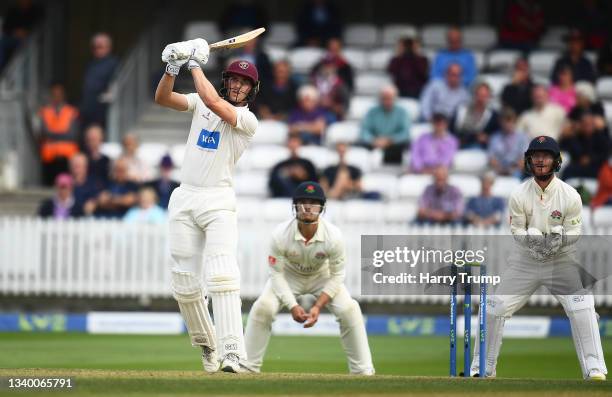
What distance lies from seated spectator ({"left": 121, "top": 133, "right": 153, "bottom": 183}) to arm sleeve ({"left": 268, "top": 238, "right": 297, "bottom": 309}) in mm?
5822

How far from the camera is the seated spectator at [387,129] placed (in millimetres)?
15594

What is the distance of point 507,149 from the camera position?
15.2 metres

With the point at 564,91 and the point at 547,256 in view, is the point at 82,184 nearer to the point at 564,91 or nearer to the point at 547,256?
the point at 564,91

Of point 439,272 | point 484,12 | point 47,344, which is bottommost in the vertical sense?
point 47,344

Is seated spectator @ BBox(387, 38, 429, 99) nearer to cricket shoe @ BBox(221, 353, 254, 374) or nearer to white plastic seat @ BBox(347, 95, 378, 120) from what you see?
white plastic seat @ BBox(347, 95, 378, 120)

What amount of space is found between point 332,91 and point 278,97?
704mm

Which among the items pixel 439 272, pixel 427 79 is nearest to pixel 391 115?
pixel 427 79

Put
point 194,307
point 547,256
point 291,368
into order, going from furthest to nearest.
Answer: point 291,368
point 547,256
point 194,307

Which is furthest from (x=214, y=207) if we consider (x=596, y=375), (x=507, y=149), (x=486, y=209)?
(x=507, y=149)

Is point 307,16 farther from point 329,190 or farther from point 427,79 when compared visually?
point 329,190

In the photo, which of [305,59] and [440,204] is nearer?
[440,204]

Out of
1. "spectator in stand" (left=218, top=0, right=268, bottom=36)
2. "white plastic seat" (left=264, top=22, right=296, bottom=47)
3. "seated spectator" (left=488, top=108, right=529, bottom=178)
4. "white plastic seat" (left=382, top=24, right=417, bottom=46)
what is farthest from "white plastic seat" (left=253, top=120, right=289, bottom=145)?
"seated spectator" (left=488, top=108, right=529, bottom=178)

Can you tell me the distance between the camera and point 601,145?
1495cm

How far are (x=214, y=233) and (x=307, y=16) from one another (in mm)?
9172
